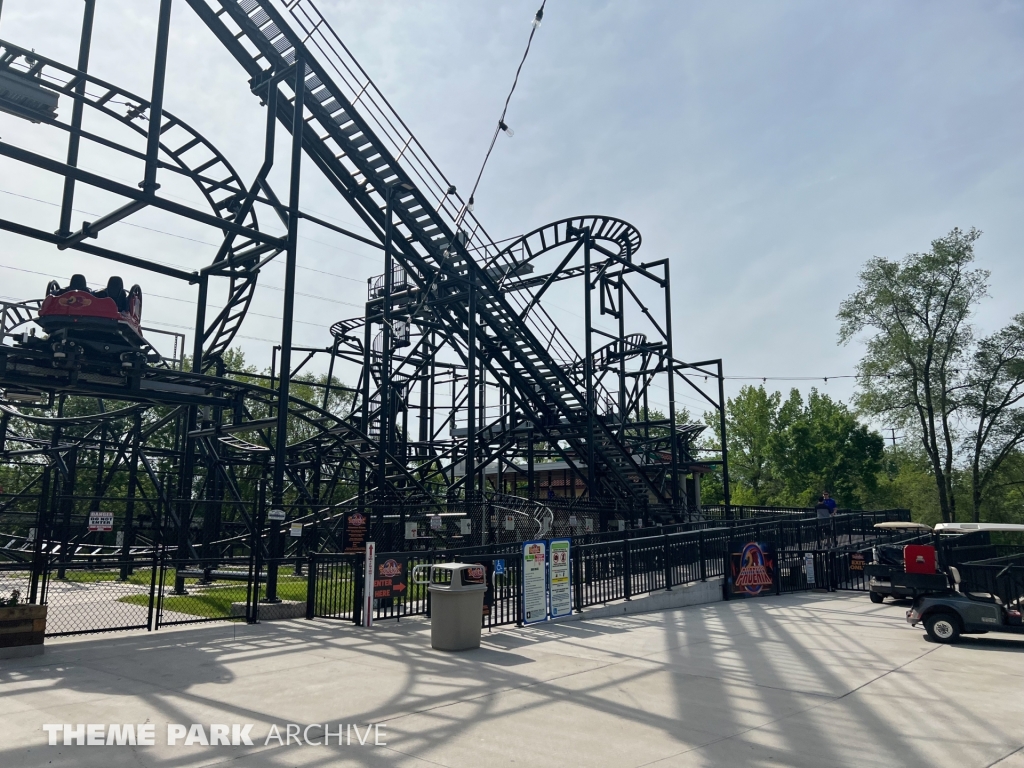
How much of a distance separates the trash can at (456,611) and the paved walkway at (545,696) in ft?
1.07

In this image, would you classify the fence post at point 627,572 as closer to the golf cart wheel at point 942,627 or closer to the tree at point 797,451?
the golf cart wheel at point 942,627

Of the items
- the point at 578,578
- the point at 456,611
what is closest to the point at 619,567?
the point at 578,578

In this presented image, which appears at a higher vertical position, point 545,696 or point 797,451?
point 797,451

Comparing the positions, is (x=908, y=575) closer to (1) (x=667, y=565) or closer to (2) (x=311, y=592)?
(1) (x=667, y=565)

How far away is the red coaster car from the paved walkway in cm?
534

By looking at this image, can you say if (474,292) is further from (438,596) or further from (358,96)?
(438,596)

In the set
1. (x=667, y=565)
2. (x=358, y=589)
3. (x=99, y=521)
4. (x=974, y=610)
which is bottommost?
(x=974, y=610)

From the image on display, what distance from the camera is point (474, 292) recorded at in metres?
22.0

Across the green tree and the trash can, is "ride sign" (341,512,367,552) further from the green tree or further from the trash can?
the green tree

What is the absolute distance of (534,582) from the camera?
12.6 m

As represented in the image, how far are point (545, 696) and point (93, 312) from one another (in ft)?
33.2

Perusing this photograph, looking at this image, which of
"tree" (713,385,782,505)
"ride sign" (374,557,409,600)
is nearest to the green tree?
"tree" (713,385,782,505)

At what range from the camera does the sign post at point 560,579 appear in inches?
506

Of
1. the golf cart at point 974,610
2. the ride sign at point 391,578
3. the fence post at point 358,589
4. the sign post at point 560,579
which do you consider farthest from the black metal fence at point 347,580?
the golf cart at point 974,610
